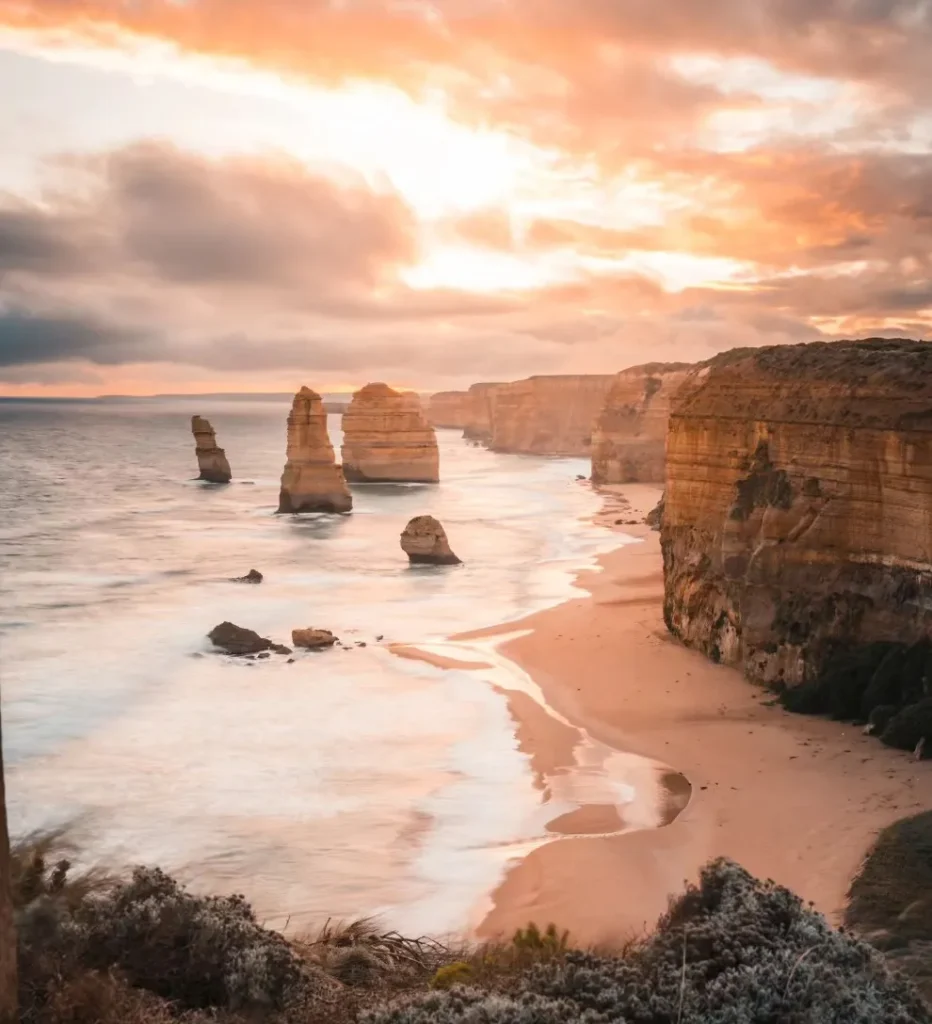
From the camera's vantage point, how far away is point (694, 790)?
14922 mm

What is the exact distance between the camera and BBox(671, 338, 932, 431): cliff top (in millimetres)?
17625

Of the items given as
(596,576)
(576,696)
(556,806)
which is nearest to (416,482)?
(596,576)

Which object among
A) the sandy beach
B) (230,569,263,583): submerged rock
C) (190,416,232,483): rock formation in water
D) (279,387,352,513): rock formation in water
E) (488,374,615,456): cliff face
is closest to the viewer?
the sandy beach

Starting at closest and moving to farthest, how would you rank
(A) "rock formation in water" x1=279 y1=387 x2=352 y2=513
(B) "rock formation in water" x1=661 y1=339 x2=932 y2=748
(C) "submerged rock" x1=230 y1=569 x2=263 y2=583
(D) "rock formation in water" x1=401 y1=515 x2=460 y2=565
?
(B) "rock formation in water" x1=661 y1=339 x2=932 y2=748 < (C) "submerged rock" x1=230 y1=569 x2=263 y2=583 < (D) "rock formation in water" x1=401 y1=515 x2=460 y2=565 < (A) "rock formation in water" x1=279 y1=387 x2=352 y2=513

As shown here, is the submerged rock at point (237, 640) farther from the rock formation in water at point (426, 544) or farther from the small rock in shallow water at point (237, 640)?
the rock formation in water at point (426, 544)

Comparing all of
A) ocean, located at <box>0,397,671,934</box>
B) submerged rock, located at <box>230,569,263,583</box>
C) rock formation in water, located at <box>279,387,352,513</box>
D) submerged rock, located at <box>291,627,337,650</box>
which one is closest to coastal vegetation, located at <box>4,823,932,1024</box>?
ocean, located at <box>0,397,671,934</box>

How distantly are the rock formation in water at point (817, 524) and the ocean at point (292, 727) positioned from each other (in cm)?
454

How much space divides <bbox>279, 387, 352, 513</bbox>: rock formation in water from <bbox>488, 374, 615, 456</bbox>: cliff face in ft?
236

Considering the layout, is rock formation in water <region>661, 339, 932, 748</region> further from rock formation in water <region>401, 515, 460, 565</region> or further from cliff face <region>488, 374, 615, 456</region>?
cliff face <region>488, 374, 615, 456</region>

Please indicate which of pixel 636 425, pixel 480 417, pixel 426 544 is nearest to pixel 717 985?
pixel 426 544

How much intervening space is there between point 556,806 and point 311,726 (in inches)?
241

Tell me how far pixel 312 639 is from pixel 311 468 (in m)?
32.8

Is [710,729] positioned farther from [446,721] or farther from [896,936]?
[896,936]

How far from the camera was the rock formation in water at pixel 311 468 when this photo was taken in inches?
2154
